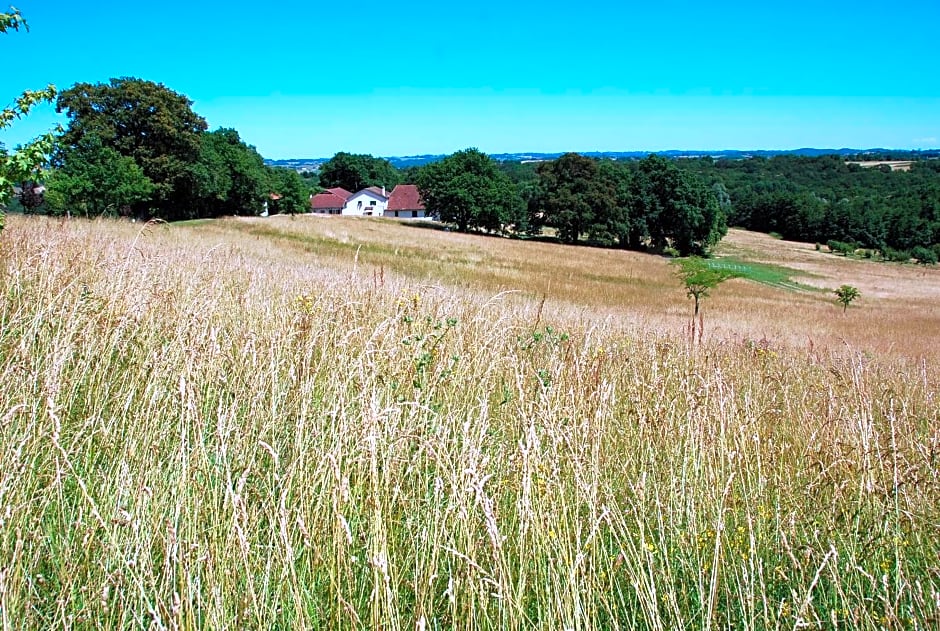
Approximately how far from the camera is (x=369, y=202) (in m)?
115

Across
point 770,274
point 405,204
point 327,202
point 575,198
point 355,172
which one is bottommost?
point 770,274

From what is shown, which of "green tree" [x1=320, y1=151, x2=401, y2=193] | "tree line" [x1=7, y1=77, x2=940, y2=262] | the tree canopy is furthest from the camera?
"green tree" [x1=320, y1=151, x2=401, y2=193]

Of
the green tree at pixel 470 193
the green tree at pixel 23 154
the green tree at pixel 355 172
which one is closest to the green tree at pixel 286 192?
the green tree at pixel 470 193

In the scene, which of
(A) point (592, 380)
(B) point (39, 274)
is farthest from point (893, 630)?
(B) point (39, 274)

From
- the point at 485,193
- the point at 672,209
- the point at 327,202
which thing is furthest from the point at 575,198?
the point at 327,202

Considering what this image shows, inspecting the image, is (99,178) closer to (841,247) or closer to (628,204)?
(628,204)

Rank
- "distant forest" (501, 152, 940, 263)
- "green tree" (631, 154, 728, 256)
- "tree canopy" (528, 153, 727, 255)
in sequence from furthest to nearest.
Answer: "distant forest" (501, 152, 940, 263) → "green tree" (631, 154, 728, 256) → "tree canopy" (528, 153, 727, 255)

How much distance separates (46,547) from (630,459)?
2.50m

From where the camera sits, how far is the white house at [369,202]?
11450cm

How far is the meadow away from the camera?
176 cm

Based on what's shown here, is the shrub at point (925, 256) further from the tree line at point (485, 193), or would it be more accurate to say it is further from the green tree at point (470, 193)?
the green tree at point (470, 193)

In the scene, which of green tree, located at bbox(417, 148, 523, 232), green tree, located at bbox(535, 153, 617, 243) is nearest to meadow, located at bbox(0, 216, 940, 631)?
green tree, located at bbox(535, 153, 617, 243)

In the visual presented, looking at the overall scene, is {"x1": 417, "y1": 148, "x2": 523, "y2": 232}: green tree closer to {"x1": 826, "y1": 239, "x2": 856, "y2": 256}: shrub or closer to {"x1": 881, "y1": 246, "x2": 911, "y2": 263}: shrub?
{"x1": 826, "y1": 239, "x2": 856, "y2": 256}: shrub

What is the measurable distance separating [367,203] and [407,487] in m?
117
